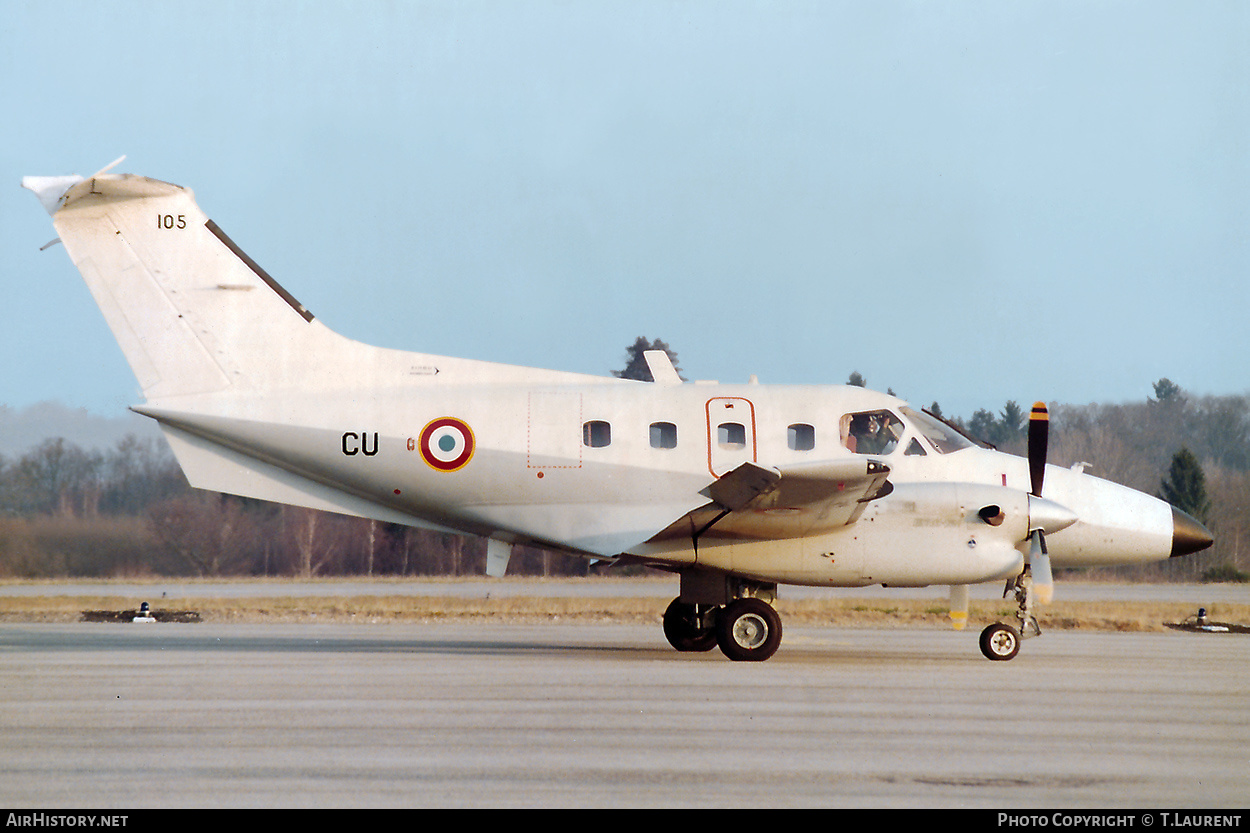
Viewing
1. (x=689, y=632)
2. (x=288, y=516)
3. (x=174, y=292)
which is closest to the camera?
(x=174, y=292)

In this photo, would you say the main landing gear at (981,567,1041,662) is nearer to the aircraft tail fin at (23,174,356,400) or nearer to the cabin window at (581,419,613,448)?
the cabin window at (581,419,613,448)

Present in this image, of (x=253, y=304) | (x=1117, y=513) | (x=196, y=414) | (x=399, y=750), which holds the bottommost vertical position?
(x=399, y=750)

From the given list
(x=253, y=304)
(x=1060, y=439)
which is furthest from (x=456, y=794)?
(x=1060, y=439)

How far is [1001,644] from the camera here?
1323 cm

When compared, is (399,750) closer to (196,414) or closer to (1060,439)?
(196,414)

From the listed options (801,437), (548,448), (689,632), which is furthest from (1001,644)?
(548,448)

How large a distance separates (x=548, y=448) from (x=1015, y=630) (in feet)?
19.6

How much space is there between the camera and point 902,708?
9289mm

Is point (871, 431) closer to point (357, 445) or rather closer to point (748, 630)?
point (748, 630)

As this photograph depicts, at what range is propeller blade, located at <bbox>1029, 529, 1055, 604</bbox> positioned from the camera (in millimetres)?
12859

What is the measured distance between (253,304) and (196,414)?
156 cm

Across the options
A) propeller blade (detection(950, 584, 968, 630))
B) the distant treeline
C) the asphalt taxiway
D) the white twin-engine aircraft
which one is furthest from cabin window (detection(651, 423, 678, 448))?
the distant treeline
